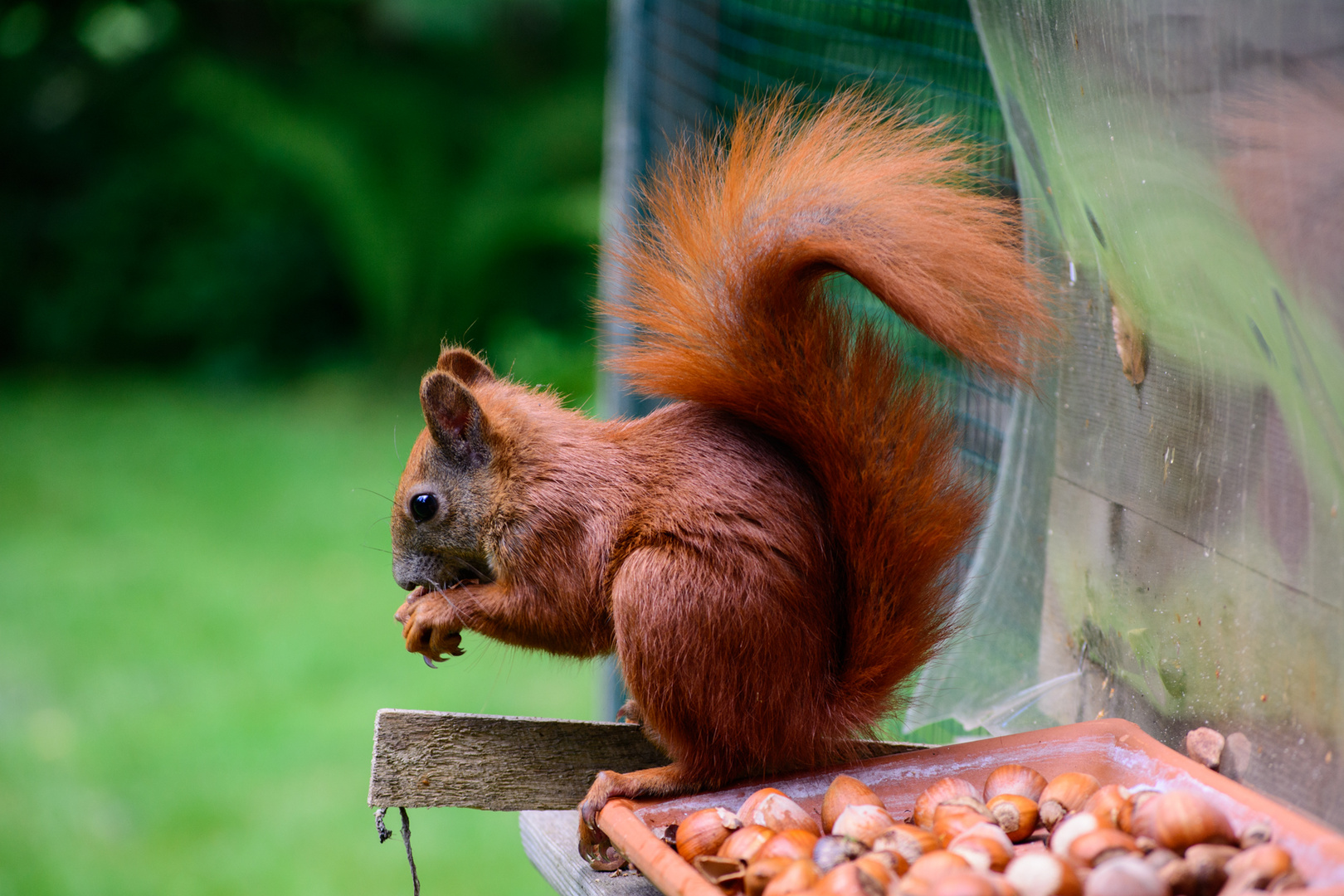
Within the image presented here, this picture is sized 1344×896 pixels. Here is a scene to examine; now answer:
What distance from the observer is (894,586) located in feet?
3.92

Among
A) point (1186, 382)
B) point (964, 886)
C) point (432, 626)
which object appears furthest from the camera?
point (432, 626)

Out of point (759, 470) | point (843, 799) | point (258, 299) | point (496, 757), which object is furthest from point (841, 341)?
point (258, 299)

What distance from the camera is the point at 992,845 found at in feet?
3.11

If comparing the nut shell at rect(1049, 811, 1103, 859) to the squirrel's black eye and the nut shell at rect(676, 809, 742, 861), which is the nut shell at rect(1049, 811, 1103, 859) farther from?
the squirrel's black eye

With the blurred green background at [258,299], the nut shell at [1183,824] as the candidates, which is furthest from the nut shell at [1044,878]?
the blurred green background at [258,299]

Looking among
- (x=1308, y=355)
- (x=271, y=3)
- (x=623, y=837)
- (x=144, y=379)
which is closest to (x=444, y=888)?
(x=623, y=837)

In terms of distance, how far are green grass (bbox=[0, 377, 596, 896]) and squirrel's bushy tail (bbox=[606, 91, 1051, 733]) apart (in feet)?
2.98

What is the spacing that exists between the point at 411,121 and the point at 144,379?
1979mm

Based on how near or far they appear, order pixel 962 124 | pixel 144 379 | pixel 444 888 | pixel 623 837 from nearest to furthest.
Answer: pixel 623 837 → pixel 962 124 → pixel 444 888 → pixel 144 379

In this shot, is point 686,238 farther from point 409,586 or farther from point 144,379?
point 144,379

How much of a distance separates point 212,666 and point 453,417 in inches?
113

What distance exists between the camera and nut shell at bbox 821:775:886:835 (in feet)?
3.55

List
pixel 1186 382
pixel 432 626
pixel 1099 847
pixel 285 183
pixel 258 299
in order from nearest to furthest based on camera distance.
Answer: pixel 1099 847
pixel 1186 382
pixel 432 626
pixel 258 299
pixel 285 183

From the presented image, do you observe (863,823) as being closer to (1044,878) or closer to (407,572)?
(1044,878)
